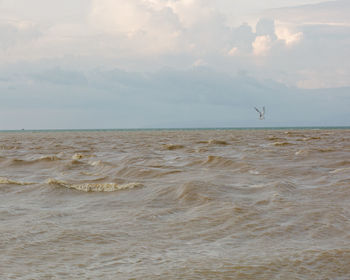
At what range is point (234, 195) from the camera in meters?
7.66

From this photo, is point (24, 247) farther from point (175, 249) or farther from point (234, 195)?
point (234, 195)

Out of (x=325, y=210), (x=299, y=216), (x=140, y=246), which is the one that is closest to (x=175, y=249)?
(x=140, y=246)

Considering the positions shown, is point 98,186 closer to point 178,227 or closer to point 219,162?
point 178,227

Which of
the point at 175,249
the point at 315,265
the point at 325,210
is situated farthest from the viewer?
the point at 325,210

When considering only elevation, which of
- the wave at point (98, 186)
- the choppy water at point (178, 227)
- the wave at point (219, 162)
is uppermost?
the wave at point (219, 162)

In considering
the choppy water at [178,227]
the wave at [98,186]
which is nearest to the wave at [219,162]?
the choppy water at [178,227]

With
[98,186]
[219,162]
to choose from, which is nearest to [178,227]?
[98,186]

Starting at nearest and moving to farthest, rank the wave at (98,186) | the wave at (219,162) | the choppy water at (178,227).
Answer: the choppy water at (178,227) < the wave at (98,186) < the wave at (219,162)

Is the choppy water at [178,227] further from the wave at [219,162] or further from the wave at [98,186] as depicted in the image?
the wave at [219,162]

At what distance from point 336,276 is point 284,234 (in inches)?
53.7

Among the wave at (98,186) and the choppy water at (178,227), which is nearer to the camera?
the choppy water at (178,227)

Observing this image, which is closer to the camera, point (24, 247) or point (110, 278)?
point (110, 278)

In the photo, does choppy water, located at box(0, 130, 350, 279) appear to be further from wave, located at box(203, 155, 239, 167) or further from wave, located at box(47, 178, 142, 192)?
wave, located at box(203, 155, 239, 167)

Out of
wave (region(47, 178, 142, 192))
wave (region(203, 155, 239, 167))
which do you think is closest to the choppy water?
wave (region(47, 178, 142, 192))
